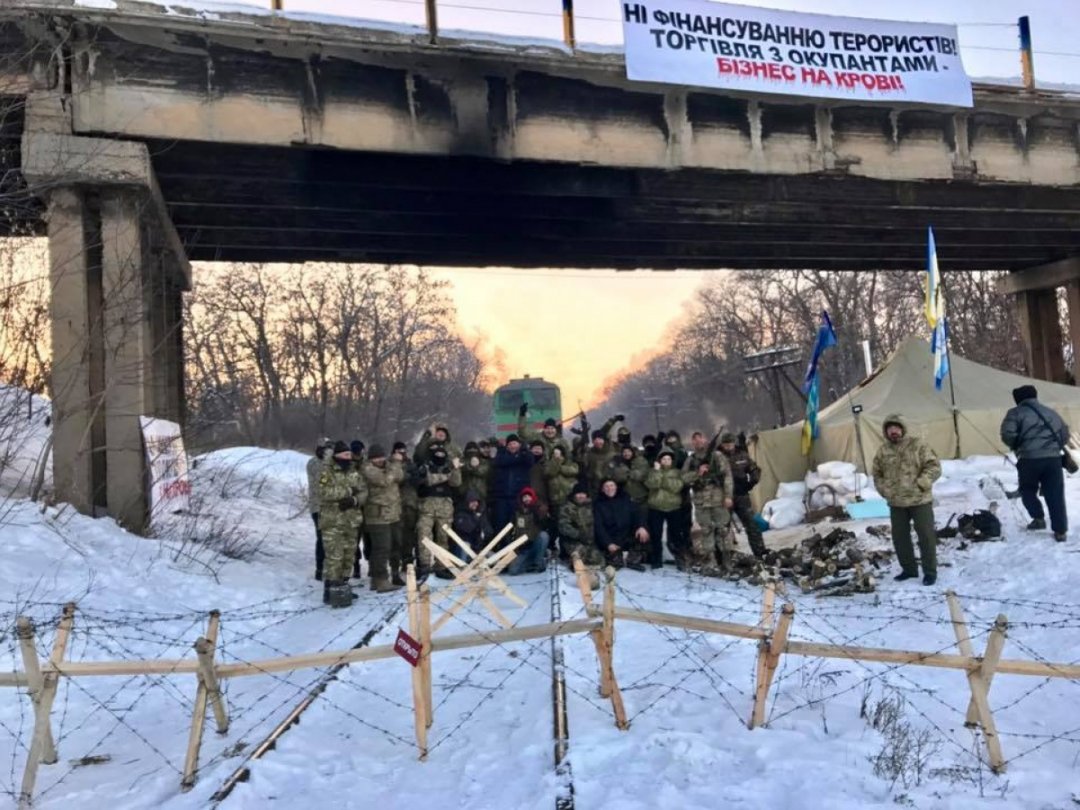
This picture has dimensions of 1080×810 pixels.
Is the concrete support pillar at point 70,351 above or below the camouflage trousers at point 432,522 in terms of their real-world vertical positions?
above

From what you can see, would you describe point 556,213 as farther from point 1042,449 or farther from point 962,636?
point 962,636

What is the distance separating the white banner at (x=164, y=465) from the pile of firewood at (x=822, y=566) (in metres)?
7.92

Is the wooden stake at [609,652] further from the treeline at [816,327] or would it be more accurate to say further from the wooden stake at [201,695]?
the treeline at [816,327]

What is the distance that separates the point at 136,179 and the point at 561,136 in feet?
20.0

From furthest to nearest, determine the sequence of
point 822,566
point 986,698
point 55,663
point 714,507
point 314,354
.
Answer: point 314,354, point 714,507, point 822,566, point 55,663, point 986,698

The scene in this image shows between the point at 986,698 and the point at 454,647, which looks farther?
the point at 454,647

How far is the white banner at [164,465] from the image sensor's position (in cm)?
1124

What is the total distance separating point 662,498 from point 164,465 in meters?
7.05

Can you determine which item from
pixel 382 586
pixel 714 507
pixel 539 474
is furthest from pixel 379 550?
pixel 714 507

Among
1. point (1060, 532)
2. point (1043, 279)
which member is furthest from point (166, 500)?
point (1043, 279)

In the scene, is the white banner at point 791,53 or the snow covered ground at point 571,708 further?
the white banner at point 791,53

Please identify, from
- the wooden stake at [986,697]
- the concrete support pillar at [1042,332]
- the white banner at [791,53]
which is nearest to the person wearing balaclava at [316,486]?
the white banner at [791,53]

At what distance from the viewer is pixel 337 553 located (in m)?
9.61

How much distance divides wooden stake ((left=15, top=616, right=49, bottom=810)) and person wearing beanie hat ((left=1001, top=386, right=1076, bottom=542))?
945cm
